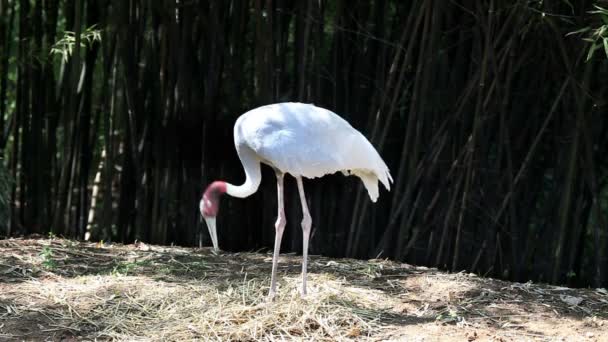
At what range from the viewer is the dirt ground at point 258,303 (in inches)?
156

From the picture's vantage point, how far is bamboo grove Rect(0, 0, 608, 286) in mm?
5535

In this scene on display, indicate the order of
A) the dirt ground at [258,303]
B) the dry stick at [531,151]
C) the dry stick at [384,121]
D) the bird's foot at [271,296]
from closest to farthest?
the dirt ground at [258,303] < the bird's foot at [271,296] < the dry stick at [531,151] < the dry stick at [384,121]

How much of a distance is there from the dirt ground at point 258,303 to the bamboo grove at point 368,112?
0.81 meters

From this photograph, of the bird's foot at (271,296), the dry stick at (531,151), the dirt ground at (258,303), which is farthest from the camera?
the dry stick at (531,151)

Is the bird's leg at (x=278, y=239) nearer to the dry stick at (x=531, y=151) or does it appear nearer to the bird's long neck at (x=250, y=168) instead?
the bird's long neck at (x=250, y=168)

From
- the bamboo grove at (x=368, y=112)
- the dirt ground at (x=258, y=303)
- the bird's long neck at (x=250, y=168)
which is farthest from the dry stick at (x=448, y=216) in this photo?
the bird's long neck at (x=250, y=168)

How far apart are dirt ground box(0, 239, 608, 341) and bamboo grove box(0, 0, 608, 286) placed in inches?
31.7

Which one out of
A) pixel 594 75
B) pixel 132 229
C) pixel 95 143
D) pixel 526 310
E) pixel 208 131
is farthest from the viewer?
pixel 95 143

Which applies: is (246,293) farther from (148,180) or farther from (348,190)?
(148,180)

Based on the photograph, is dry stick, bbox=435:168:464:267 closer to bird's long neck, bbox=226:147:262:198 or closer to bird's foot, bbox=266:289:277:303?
bird's long neck, bbox=226:147:262:198

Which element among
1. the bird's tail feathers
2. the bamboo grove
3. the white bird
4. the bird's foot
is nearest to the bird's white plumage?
the white bird

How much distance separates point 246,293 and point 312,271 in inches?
27.4

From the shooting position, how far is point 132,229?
6652 millimetres

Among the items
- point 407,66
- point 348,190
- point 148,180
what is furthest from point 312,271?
point 148,180
